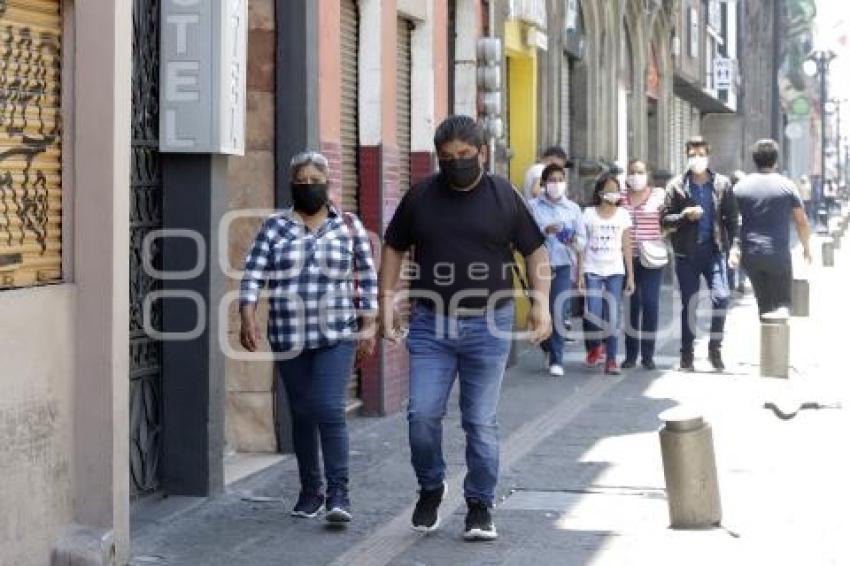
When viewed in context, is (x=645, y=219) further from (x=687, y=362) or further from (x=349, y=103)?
(x=349, y=103)

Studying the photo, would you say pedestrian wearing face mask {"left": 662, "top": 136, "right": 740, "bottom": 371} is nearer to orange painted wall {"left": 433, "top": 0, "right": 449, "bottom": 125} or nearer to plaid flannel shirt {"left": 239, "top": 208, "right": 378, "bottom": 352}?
orange painted wall {"left": 433, "top": 0, "right": 449, "bottom": 125}

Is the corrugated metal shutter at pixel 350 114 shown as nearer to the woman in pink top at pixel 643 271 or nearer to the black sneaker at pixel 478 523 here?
the woman in pink top at pixel 643 271

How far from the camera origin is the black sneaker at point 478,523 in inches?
350

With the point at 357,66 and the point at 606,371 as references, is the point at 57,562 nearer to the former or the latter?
the point at 357,66

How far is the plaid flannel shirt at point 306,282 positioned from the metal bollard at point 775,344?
7.24m

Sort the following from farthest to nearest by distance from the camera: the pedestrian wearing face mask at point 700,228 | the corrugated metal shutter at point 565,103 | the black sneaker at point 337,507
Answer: the corrugated metal shutter at point 565,103 → the pedestrian wearing face mask at point 700,228 → the black sneaker at point 337,507

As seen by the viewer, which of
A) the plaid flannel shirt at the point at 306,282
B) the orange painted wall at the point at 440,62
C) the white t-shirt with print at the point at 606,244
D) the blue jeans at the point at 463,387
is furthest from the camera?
the white t-shirt with print at the point at 606,244

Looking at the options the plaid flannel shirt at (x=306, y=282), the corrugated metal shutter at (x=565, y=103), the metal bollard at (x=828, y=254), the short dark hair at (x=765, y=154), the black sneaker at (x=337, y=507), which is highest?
the corrugated metal shutter at (x=565, y=103)

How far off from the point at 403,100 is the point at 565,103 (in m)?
11.1

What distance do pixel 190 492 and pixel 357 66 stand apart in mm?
4548

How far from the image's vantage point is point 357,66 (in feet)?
44.9

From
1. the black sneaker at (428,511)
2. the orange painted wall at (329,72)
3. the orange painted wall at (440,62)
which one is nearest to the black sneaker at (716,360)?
the orange painted wall at (440,62)

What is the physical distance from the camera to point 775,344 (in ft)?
53.1

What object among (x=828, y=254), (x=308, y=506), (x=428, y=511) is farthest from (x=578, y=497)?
(x=828, y=254)
